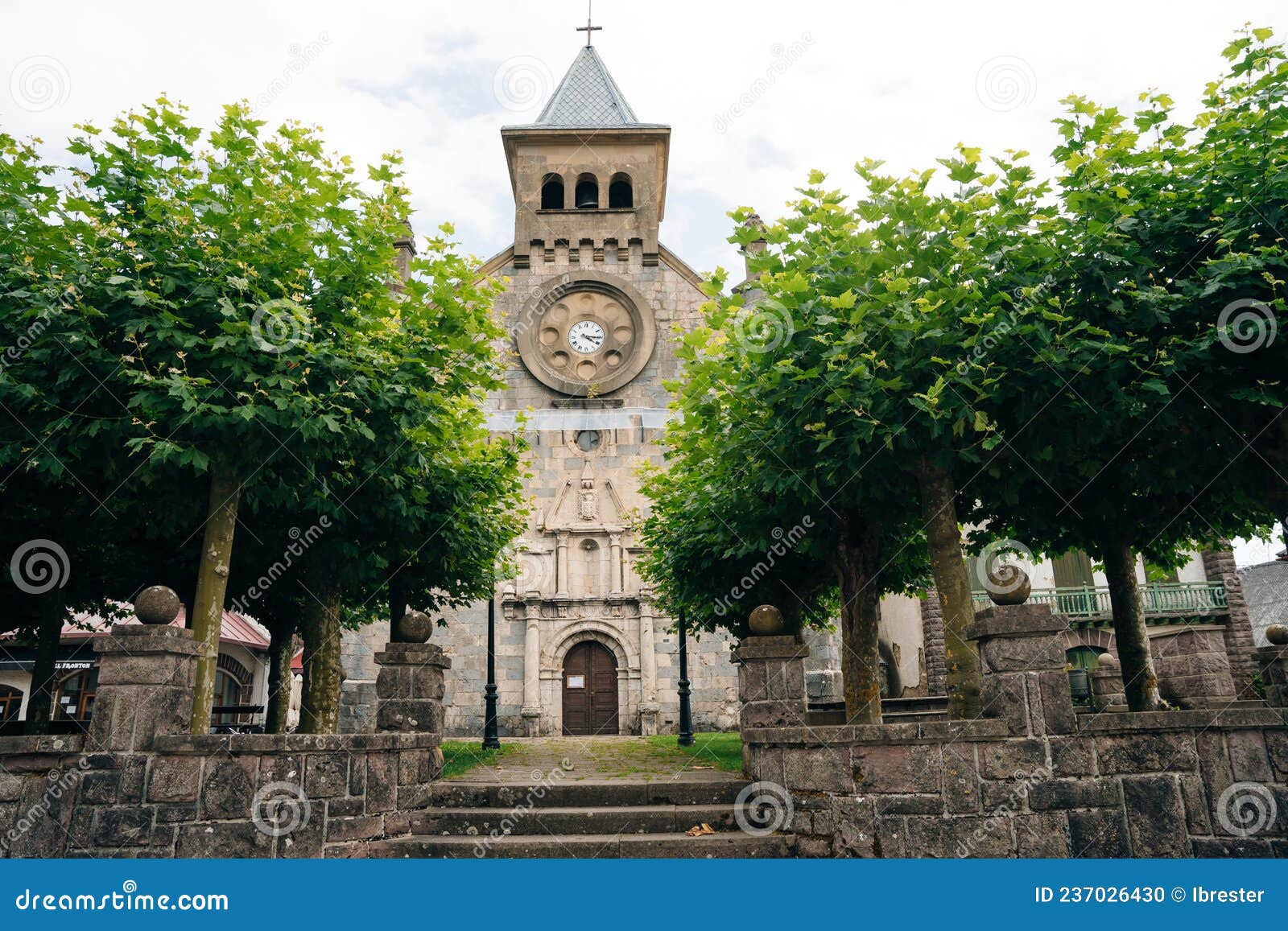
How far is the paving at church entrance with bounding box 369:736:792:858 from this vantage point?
8.23 metres

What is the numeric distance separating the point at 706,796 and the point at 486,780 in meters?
2.94

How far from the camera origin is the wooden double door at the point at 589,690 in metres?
22.7

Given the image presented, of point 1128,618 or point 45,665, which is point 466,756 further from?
point 1128,618

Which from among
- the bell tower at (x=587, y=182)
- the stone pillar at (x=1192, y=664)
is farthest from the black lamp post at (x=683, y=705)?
the bell tower at (x=587, y=182)

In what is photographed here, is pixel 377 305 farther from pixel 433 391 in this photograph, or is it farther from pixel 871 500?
pixel 871 500

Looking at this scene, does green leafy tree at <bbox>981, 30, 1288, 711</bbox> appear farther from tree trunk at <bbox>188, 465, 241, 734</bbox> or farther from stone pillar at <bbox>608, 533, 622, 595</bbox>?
stone pillar at <bbox>608, 533, 622, 595</bbox>

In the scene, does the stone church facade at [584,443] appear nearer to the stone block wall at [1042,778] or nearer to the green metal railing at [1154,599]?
the green metal railing at [1154,599]

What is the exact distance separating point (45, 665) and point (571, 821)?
8.88 m

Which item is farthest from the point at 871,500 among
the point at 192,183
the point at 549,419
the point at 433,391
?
the point at 549,419

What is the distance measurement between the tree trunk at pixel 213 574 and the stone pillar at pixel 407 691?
2.03 m

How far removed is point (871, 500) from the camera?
36.7ft

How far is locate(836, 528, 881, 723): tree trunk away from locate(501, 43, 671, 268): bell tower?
15724 mm

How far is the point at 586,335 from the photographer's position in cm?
2530

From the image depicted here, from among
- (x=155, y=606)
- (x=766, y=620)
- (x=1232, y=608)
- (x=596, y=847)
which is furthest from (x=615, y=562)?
(x=1232, y=608)
